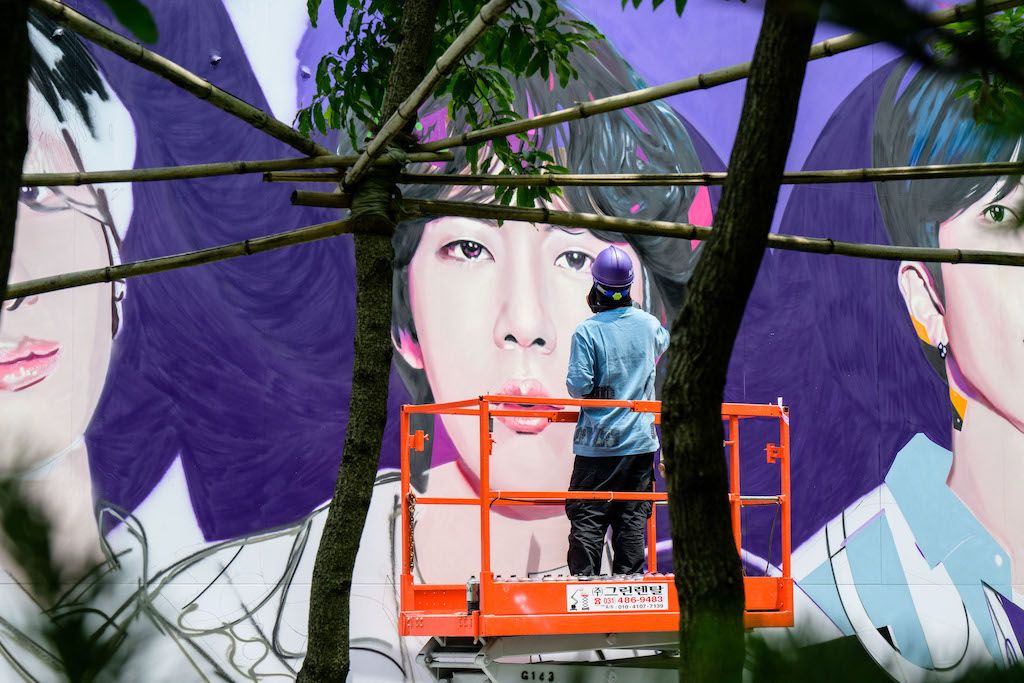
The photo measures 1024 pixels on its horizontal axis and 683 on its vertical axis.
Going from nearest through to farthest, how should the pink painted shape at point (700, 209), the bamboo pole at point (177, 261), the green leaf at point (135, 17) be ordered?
the green leaf at point (135, 17) < the bamboo pole at point (177, 261) < the pink painted shape at point (700, 209)

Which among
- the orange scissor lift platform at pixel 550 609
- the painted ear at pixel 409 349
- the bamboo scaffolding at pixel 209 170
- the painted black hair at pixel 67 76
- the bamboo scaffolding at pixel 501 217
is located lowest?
the orange scissor lift platform at pixel 550 609

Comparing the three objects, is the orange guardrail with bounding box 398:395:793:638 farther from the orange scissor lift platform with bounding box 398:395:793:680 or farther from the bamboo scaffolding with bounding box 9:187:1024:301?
the bamboo scaffolding with bounding box 9:187:1024:301

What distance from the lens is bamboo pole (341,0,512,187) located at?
276 centimetres

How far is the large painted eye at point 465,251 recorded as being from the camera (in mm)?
7109

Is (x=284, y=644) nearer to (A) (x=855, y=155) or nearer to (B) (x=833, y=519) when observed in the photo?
(B) (x=833, y=519)

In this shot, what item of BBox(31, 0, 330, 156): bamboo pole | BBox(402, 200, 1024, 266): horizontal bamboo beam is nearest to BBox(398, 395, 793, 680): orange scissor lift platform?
BBox(402, 200, 1024, 266): horizontal bamboo beam

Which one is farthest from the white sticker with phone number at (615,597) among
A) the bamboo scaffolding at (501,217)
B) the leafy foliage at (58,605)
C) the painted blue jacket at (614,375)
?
the leafy foliage at (58,605)

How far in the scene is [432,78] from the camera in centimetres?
296

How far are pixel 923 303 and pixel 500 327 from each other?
9.81 ft

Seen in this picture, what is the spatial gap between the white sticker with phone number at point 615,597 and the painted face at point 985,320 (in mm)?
3995

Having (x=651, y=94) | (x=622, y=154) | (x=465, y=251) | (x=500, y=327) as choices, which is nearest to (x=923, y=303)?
(x=622, y=154)

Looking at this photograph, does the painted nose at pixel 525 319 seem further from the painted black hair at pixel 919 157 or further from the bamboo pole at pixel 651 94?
the bamboo pole at pixel 651 94

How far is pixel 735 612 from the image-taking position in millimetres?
1312

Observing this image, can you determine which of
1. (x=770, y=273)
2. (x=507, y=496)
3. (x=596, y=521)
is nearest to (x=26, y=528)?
(x=507, y=496)
